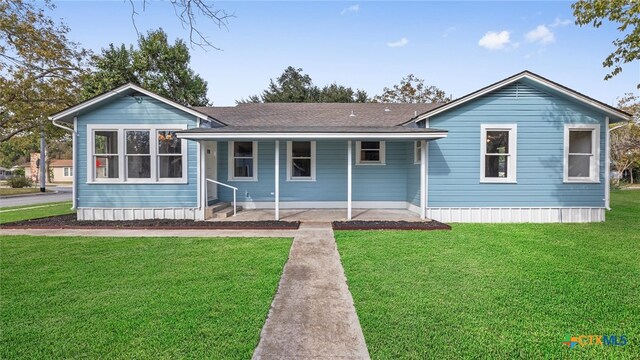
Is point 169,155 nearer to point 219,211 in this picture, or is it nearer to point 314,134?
point 219,211

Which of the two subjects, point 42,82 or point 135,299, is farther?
point 42,82

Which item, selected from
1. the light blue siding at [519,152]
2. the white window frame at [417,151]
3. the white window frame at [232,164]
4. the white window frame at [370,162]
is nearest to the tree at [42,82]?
the white window frame at [232,164]

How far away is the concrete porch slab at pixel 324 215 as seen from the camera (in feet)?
28.9

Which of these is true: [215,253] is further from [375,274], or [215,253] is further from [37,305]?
[375,274]

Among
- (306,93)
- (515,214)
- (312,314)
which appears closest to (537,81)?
(515,214)

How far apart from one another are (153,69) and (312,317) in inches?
1128

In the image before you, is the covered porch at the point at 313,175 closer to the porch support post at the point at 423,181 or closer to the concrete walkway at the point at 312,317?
the porch support post at the point at 423,181

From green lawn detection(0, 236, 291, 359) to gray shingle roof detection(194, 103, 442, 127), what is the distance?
5.86m

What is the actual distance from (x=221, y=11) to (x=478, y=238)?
679 cm

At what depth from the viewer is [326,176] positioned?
423 inches

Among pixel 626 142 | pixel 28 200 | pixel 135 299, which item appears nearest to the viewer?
pixel 135 299

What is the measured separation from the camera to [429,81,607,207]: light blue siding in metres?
8.80

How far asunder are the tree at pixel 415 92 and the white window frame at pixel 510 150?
74.8 ft

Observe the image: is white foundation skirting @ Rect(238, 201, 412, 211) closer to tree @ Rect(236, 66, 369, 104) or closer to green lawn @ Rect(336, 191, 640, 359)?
green lawn @ Rect(336, 191, 640, 359)
